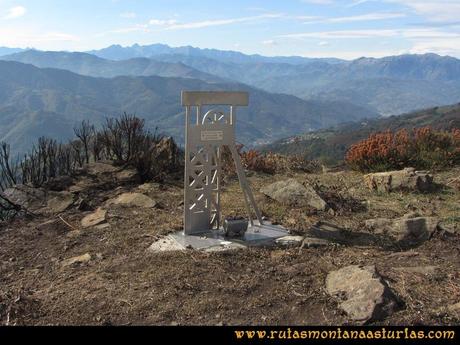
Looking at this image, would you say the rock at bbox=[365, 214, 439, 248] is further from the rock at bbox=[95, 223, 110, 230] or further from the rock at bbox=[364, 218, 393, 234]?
the rock at bbox=[95, 223, 110, 230]

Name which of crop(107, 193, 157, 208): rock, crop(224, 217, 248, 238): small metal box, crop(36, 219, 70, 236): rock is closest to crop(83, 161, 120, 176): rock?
crop(107, 193, 157, 208): rock

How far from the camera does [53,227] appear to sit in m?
6.59

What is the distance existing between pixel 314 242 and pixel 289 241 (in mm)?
324

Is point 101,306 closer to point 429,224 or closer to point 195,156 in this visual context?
point 195,156

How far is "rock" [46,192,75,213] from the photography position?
750 centimetres

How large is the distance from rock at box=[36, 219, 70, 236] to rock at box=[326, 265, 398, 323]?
3896 millimetres

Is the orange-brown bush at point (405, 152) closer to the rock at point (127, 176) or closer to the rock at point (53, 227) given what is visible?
the rock at point (127, 176)

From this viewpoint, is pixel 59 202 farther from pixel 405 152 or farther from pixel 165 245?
pixel 405 152

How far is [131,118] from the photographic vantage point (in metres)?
10.2

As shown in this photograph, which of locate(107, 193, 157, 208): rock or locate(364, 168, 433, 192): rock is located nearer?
locate(107, 193, 157, 208): rock

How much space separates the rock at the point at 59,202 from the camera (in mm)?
7504

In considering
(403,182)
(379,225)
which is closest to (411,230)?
(379,225)

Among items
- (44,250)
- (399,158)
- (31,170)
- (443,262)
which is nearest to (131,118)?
(31,170)

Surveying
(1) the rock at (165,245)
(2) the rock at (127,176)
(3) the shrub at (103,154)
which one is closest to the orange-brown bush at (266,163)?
(3) the shrub at (103,154)
